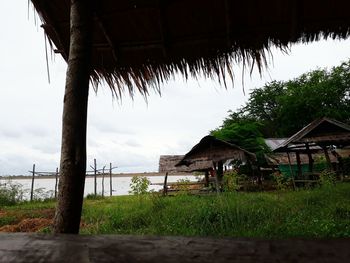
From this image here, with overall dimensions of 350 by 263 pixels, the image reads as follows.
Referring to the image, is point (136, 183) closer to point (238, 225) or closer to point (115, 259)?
point (238, 225)

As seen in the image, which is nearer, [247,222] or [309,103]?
[247,222]

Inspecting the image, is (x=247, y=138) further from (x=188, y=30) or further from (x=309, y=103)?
(x=188, y=30)

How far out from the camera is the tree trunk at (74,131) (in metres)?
2.09

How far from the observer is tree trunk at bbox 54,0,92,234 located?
2.09 m

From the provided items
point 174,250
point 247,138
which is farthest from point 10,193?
point 174,250

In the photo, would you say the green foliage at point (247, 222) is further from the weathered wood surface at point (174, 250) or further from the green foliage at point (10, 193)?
the green foliage at point (10, 193)

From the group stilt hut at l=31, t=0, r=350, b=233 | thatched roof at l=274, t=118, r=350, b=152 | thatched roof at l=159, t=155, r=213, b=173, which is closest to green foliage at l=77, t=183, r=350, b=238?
stilt hut at l=31, t=0, r=350, b=233

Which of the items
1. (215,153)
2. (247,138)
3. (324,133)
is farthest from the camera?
(247,138)

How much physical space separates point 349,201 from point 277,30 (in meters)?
6.65

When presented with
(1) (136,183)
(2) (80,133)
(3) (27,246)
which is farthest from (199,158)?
(3) (27,246)

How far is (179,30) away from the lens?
3.22 metres

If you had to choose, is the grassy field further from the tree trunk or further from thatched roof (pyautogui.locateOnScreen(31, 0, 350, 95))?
the tree trunk

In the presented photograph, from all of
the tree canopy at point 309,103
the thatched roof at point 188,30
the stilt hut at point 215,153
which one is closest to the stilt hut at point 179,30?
the thatched roof at point 188,30

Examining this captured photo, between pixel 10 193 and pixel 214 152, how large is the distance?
1060 cm
